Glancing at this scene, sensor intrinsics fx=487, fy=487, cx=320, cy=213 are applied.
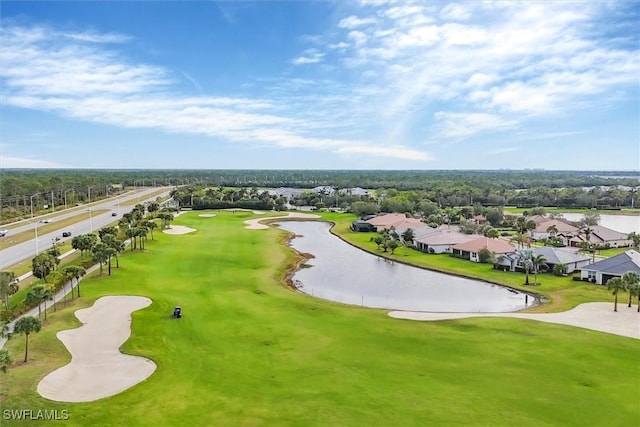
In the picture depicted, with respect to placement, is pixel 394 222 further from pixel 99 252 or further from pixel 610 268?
pixel 99 252

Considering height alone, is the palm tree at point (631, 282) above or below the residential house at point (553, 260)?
above

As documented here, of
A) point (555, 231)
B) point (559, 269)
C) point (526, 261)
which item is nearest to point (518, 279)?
point (526, 261)

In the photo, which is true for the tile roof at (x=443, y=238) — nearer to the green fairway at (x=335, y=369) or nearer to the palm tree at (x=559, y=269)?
the palm tree at (x=559, y=269)

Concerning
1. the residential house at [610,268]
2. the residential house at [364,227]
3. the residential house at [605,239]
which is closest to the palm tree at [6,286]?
the residential house at [610,268]

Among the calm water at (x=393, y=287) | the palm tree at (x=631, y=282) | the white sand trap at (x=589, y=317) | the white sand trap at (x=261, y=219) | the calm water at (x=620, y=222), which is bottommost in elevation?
the calm water at (x=393, y=287)

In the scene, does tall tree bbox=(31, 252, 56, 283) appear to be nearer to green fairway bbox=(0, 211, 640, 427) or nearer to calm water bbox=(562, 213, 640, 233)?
green fairway bbox=(0, 211, 640, 427)

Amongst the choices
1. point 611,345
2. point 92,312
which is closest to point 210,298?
point 92,312

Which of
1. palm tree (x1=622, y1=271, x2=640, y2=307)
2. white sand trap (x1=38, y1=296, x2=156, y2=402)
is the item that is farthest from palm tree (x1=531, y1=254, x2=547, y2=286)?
white sand trap (x1=38, y1=296, x2=156, y2=402)
